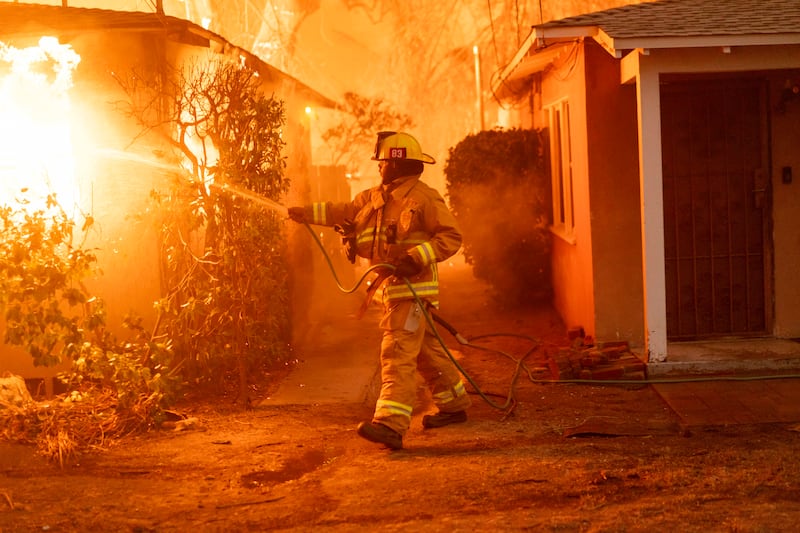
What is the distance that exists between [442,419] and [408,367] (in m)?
0.66

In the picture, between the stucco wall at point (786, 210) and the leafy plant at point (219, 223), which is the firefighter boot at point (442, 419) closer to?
the leafy plant at point (219, 223)

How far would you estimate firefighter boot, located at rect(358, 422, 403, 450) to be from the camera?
21.2 feet

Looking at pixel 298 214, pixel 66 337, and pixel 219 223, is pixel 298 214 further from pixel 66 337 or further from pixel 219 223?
pixel 66 337

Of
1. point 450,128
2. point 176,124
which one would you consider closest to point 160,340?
point 176,124

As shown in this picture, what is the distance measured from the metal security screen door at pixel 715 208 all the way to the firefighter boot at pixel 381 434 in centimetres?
413

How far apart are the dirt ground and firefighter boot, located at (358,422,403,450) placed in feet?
0.27

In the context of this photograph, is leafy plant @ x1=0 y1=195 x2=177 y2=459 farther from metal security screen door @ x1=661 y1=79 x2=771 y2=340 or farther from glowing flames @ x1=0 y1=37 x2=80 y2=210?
metal security screen door @ x1=661 y1=79 x2=771 y2=340

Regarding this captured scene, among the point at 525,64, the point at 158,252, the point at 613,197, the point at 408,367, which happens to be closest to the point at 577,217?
the point at 613,197

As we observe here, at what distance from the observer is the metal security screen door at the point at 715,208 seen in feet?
30.9

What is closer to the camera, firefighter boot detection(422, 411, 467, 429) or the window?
firefighter boot detection(422, 411, 467, 429)

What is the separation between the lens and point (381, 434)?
21.3 ft

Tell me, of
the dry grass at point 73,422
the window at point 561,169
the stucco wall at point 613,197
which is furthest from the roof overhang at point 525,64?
the dry grass at point 73,422

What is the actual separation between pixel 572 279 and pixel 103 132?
5.20 meters

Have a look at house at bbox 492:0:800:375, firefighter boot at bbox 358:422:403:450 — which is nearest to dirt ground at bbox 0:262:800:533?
firefighter boot at bbox 358:422:403:450
